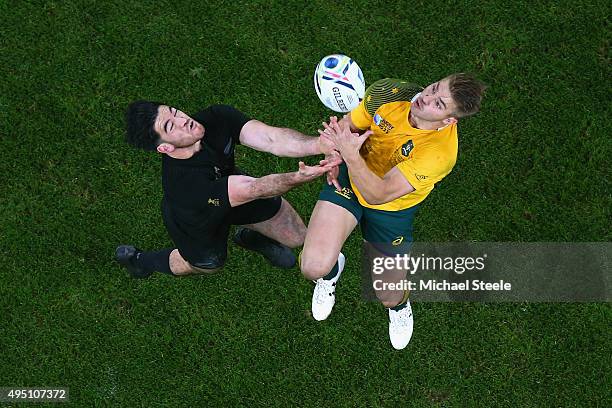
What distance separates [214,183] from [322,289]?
213 cm

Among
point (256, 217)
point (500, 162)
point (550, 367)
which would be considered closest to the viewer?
point (256, 217)

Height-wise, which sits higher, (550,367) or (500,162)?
(500,162)

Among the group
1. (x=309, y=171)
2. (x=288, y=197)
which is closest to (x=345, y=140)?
(x=309, y=171)

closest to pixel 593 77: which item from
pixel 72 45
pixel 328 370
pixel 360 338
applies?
pixel 360 338

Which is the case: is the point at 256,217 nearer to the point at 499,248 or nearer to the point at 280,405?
the point at 280,405

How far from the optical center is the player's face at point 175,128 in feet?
20.0

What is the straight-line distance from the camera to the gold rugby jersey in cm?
633

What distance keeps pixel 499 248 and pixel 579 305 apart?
109 cm

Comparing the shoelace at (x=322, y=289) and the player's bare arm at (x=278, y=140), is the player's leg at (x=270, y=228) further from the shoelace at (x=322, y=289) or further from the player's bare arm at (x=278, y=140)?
the player's bare arm at (x=278, y=140)

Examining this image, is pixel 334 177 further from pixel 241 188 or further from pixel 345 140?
pixel 241 188

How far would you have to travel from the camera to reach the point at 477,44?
8461mm

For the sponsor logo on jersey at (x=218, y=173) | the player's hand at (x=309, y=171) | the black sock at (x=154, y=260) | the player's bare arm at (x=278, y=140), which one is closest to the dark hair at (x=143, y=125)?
the sponsor logo on jersey at (x=218, y=173)

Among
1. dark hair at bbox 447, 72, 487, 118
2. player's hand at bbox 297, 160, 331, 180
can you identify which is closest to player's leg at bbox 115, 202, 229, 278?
player's hand at bbox 297, 160, 331, 180

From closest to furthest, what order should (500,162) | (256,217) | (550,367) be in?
1. (256,217)
2. (550,367)
3. (500,162)
